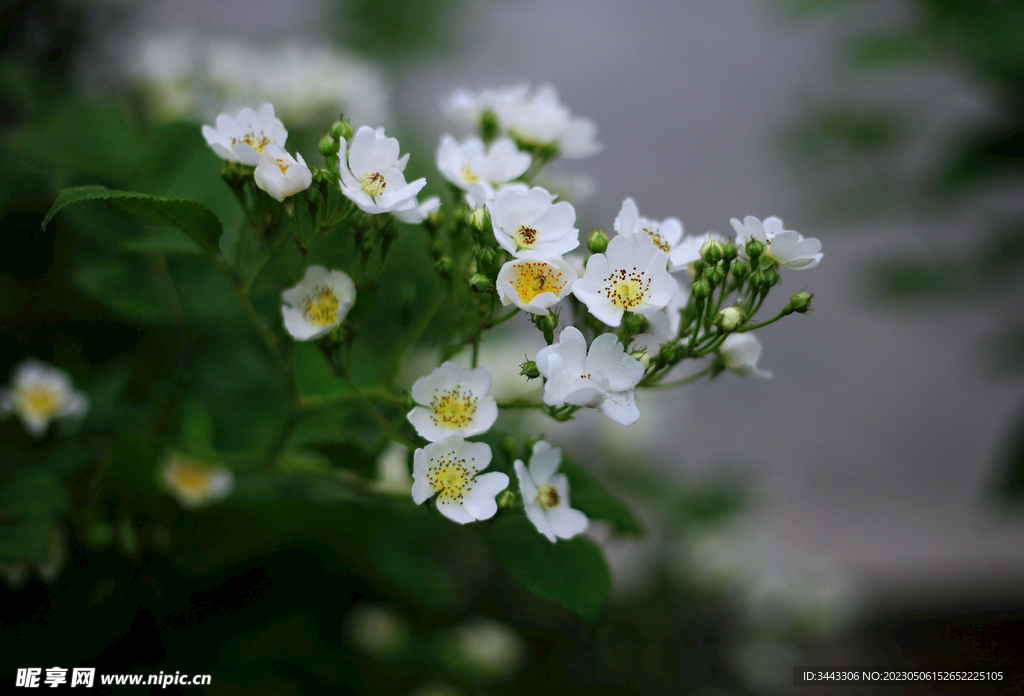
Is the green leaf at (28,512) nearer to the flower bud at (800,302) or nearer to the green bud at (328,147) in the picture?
the green bud at (328,147)

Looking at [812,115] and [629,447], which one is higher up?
[812,115]

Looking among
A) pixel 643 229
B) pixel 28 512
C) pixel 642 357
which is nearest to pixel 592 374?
pixel 642 357

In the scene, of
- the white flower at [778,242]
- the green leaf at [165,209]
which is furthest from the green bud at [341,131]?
the white flower at [778,242]

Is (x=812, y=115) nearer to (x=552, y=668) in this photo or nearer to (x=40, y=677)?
(x=552, y=668)

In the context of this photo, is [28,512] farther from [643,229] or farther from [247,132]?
[643,229]

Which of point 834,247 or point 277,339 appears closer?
point 277,339

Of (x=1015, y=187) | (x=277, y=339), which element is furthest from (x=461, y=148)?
(x=1015, y=187)
